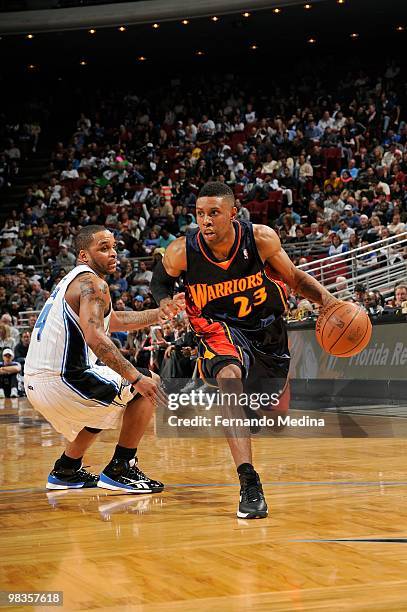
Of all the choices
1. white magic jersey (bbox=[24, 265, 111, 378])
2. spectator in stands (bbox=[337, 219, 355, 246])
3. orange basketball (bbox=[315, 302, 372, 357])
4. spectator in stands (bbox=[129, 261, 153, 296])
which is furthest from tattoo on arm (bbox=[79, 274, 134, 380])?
spectator in stands (bbox=[129, 261, 153, 296])

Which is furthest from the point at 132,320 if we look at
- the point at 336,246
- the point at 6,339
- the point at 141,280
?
the point at 141,280

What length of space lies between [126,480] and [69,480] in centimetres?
39

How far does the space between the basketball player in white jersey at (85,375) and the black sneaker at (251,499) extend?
2.82 feet

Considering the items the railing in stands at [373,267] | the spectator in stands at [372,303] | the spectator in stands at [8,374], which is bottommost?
the spectator in stands at [8,374]

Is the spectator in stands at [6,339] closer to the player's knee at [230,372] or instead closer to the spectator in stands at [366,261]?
the spectator in stands at [366,261]

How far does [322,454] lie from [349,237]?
8381 millimetres

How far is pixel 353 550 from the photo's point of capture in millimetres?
3273

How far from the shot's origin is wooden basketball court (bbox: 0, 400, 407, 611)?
2709mm

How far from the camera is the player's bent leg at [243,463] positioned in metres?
4.08

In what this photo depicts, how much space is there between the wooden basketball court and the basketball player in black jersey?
2.48ft

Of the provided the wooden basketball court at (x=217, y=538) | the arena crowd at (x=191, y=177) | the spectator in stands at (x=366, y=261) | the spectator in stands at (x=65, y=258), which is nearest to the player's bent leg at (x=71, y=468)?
the wooden basketball court at (x=217, y=538)

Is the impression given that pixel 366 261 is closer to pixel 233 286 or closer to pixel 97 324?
pixel 233 286

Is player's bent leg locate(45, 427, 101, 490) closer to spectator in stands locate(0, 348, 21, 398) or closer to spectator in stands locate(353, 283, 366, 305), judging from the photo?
spectator in stands locate(353, 283, 366, 305)

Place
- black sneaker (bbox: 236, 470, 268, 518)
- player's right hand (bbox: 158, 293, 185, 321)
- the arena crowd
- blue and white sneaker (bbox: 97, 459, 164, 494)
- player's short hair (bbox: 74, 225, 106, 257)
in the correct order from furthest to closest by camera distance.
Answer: the arena crowd
player's short hair (bbox: 74, 225, 106, 257)
blue and white sneaker (bbox: 97, 459, 164, 494)
player's right hand (bbox: 158, 293, 185, 321)
black sneaker (bbox: 236, 470, 268, 518)
